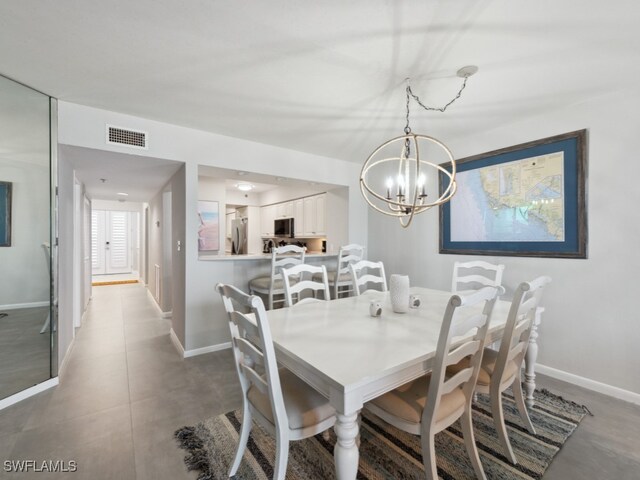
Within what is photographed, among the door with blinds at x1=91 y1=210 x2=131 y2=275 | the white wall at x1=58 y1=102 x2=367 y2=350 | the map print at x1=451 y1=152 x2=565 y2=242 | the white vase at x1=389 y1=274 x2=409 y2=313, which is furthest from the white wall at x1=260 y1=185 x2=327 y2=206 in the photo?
the door with blinds at x1=91 y1=210 x2=131 y2=275

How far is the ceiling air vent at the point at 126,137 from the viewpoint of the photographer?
2574 mm

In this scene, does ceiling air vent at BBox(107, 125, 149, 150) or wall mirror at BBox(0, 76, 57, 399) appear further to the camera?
ceiling air vent at BBox(107, 125, 149, 150)

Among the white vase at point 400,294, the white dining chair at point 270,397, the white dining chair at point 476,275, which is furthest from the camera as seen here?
the white dining chair at point 476,275

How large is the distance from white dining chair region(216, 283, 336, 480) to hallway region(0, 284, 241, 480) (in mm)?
568

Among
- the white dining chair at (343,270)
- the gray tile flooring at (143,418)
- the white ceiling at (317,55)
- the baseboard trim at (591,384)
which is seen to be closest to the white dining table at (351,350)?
the gray tile flooring at (143,418)

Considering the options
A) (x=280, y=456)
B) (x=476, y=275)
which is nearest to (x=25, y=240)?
(x=280, y=456)

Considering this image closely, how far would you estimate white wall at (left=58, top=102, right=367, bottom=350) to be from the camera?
2490mm

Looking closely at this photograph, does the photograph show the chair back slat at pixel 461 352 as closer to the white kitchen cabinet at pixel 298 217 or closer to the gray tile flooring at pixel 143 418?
the gray tile flooring at pixel 143 418

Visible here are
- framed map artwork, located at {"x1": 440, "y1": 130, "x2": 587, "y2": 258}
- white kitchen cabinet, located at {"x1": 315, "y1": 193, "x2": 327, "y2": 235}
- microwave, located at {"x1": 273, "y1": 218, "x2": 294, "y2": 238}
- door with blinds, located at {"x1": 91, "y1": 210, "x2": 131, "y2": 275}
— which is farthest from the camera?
door with blinds, located at {"x1": 91, "y1": 210, "x2": 131, "y2": 275}

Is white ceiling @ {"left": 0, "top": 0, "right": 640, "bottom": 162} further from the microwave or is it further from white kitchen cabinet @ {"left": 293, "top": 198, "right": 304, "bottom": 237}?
the microwave

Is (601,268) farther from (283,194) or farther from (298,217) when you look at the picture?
(283,194)

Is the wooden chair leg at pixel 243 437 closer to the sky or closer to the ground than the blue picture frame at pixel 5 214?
closer to the ground

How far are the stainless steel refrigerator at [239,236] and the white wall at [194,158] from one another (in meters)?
3.58

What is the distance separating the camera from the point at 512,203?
2820 millimetres
